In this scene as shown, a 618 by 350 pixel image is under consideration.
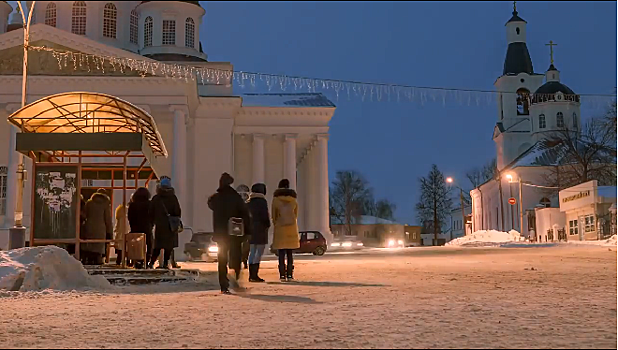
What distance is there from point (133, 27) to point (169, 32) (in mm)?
4205

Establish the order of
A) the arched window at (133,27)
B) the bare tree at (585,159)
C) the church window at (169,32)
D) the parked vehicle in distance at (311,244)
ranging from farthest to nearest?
the bare tree at (585,159), the arched window at (133,27), the church window at (169,32), the parked vehicle in distance at (311,244)

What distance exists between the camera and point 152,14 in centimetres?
4569

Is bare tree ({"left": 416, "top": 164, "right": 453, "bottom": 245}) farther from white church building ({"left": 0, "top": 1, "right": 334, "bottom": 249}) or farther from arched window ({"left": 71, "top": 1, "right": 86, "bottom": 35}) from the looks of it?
arched window ({"left": 71, "top": 1, "right": 86, "bottom": 35})

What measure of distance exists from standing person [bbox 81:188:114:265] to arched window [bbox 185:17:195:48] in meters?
33.3

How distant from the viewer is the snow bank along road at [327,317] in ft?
16.9

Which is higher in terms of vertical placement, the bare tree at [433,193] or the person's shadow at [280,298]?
the bare tree at [433,193]

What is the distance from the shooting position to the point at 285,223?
38.1ft

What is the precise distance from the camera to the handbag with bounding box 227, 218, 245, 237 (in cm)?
929

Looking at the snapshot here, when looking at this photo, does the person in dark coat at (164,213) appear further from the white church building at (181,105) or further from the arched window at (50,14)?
the arched window at (50,14)

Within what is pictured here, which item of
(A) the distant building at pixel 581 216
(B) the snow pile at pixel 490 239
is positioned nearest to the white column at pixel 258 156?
(B) the snow pile at pixel 490 239

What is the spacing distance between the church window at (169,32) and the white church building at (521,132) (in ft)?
118

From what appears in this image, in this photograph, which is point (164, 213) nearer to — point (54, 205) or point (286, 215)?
point (286, 215)

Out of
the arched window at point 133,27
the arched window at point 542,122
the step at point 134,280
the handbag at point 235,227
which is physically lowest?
the step at point 134,280

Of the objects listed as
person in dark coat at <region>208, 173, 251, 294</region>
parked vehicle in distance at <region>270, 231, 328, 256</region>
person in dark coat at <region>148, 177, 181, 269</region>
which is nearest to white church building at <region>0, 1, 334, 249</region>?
parked vehicle in distance at <region>270, 231, 328, 256</region>
